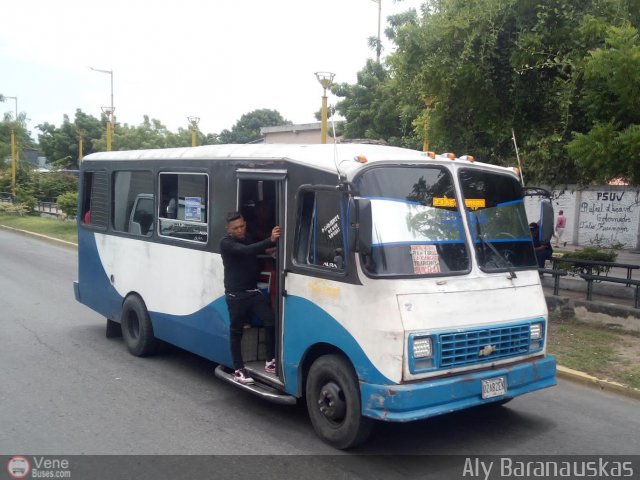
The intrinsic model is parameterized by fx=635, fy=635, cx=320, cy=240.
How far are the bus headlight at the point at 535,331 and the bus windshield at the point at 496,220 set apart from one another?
0.53 m

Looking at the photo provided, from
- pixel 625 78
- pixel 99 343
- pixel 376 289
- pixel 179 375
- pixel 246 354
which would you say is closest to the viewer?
pixel 376 289

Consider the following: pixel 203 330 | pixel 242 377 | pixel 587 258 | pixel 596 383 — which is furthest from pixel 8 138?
pixel 596 383

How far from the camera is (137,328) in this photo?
25.7 ft

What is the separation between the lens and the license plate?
4922 mm

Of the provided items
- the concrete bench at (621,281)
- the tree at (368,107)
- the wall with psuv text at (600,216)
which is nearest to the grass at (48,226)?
the tree at (368,107)

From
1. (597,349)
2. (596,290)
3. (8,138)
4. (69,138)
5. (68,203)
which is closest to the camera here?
(597,349)

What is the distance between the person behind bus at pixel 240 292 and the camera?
5848mm

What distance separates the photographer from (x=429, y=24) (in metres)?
10.7

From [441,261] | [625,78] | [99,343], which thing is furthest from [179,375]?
[625,78]

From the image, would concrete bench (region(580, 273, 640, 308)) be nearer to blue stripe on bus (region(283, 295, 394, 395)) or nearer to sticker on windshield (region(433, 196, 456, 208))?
sticker on windshield (region(433, 196, 456, 208))

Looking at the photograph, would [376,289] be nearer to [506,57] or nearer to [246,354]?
[246,354]

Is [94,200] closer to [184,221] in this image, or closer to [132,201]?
[132,201]

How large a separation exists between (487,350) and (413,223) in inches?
45.8

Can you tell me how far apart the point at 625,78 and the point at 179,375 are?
651 centimetres
